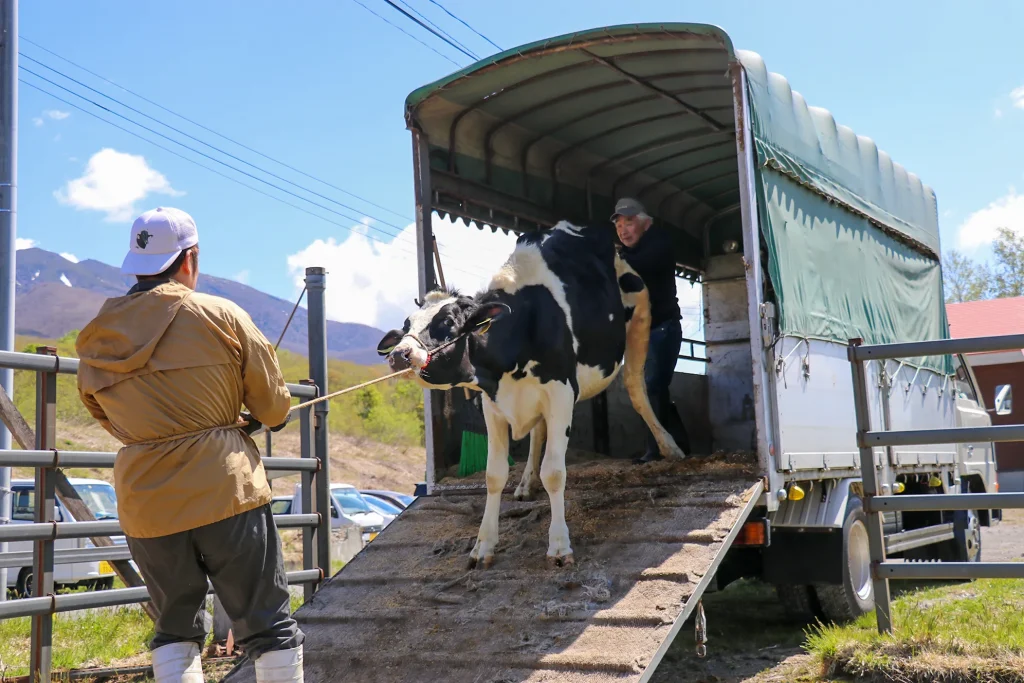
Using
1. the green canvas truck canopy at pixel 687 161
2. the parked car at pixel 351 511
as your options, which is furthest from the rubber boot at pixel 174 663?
the parked car at pixel 351 511

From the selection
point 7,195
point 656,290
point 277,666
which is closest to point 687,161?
point 656,290

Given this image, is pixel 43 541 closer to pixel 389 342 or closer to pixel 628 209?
pixel 389 342

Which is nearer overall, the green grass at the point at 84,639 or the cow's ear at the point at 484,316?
the cow's ear at the point at 484,316

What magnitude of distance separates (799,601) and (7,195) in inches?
279

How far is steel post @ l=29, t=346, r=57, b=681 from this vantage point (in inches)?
194

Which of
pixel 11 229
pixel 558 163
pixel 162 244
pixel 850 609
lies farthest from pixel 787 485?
pixel 11 229

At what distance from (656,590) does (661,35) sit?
3.71 meters

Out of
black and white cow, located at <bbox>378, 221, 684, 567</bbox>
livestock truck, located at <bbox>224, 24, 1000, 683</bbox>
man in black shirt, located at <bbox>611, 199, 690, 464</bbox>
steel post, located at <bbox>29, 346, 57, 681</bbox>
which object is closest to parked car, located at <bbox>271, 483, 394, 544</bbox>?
livestock truck, located at <bbox>224, 24, 1000, 683</bbox>

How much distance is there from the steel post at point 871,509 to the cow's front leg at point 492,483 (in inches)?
86.9

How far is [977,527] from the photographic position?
10.9 m

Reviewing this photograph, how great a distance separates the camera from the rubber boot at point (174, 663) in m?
3.58

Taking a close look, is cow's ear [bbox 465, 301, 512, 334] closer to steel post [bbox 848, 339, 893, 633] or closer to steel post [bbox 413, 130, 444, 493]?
steel post [bbox 413, 130, 444, 493]

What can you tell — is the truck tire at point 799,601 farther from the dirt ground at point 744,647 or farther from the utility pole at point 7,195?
the utility pole at point 7,195

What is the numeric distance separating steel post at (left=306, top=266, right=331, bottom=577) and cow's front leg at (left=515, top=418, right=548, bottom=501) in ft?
4.45
